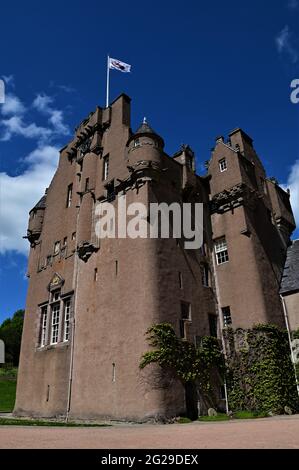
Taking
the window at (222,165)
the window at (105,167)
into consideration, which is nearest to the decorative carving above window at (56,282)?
the window at (105,167)

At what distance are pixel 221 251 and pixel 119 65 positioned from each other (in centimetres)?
1921

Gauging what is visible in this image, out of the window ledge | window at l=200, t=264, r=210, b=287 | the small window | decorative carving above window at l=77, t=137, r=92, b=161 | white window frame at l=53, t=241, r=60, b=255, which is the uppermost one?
decorative carving above window at l=77, t=137, r=92, b=161

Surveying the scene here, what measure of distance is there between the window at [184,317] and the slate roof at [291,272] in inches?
317

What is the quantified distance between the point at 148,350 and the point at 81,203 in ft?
50.5

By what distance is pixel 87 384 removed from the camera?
25.7 meters

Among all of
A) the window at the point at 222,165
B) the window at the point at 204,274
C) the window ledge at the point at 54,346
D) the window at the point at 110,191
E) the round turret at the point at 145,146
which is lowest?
the window ledge at the point at 54,346

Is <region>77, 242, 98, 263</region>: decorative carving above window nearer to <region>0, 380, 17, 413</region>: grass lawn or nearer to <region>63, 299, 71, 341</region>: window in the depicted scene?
<region>63, 299, 71, 341</region>: window

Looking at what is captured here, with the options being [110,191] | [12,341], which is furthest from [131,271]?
[12,341]

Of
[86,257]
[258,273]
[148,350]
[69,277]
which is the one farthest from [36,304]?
[258,273]

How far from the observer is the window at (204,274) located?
98.0 feet

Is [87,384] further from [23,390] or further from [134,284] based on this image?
[23,390]

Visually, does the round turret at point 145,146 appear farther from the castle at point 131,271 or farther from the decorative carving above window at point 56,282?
the decorative carving above window at point 56,282

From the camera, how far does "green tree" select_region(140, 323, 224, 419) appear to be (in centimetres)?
2256

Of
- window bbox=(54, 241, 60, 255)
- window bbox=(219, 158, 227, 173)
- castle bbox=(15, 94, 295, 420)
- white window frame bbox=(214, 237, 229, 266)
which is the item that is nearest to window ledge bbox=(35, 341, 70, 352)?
castle bbox=(15, 94, 295, 420)
